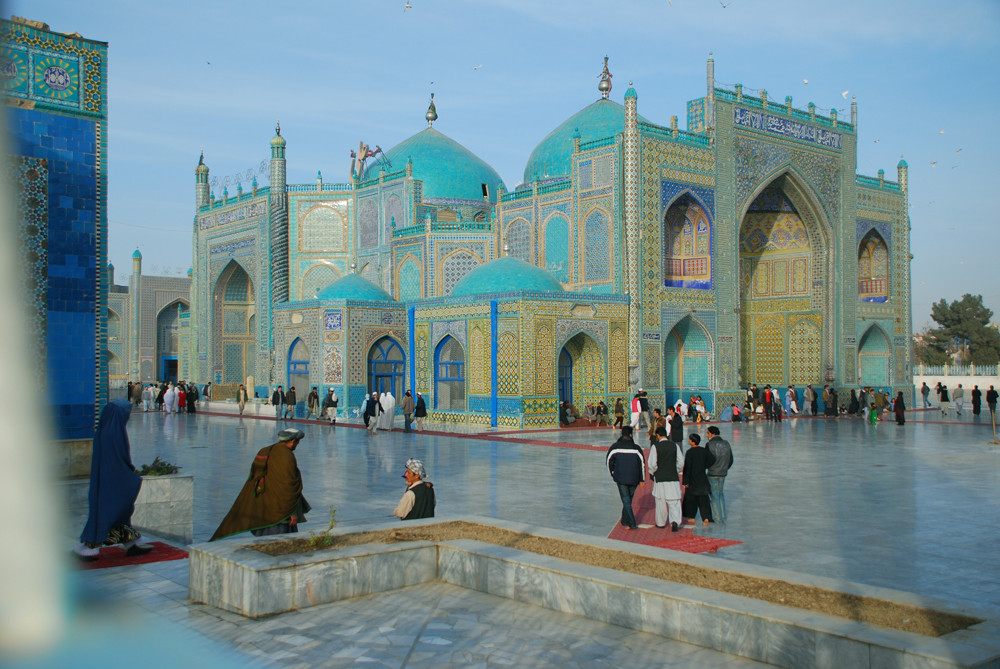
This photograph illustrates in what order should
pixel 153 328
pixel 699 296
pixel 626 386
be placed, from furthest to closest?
1. pixel 153 328
2. pixel 699 296
3. pixel 626 386

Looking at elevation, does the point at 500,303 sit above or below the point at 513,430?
above

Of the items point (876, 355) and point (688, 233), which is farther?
point (876, 355)

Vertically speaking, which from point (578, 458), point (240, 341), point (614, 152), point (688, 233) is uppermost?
point (614, 152)

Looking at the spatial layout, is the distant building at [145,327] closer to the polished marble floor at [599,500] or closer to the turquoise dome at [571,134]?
the turquoise dome at [571,134]

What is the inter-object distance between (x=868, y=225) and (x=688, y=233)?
846 cm

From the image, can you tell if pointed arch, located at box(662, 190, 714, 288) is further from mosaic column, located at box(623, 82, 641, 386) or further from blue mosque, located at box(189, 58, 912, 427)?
mosaic column, located at box(623, 82, 641, 386)

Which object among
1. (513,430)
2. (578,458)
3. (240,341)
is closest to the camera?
(578,458)

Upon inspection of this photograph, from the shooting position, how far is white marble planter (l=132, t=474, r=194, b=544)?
791 cm

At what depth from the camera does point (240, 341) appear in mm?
36875

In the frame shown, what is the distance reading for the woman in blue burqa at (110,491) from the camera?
22.7 ft

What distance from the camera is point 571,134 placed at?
30.6 meters

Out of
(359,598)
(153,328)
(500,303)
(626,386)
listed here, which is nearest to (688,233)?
(626,386)

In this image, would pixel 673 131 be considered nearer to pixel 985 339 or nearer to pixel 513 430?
pixel 513 430

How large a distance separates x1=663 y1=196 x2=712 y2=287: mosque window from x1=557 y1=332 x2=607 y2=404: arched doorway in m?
3.89
